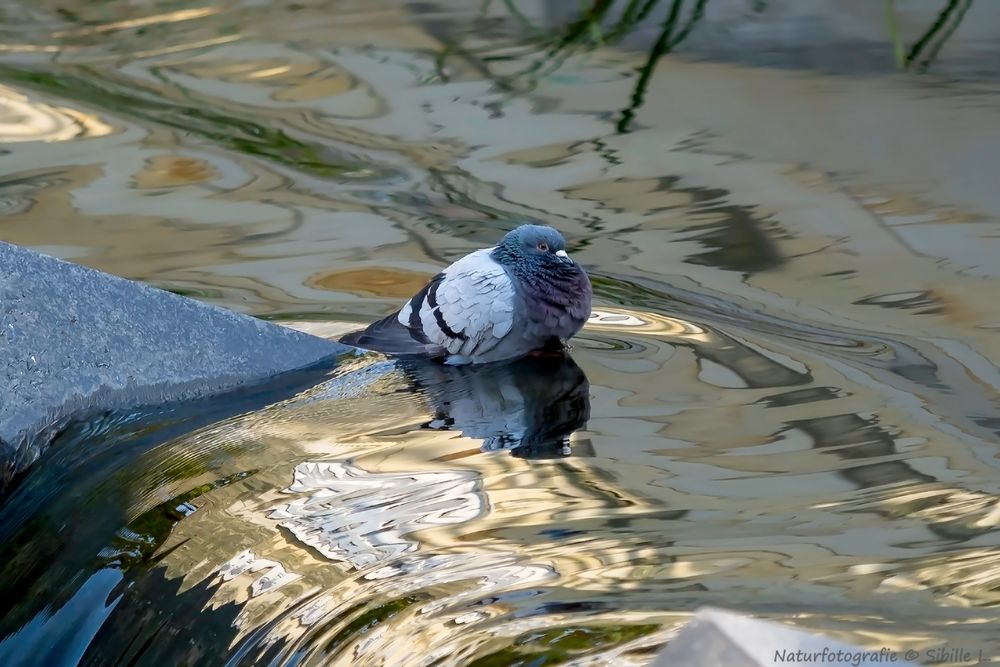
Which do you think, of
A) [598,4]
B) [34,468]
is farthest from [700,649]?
[598,4]

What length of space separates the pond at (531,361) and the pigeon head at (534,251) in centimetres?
35

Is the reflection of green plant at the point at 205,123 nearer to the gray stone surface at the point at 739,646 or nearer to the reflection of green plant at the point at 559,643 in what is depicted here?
the reflection of green plant at the point at 559,643

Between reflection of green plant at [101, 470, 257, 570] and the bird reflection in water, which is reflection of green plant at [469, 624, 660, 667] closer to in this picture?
the bird reflection in water

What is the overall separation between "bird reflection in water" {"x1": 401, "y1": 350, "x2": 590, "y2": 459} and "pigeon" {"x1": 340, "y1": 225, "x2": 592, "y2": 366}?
73mm

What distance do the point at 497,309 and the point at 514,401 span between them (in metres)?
0.38

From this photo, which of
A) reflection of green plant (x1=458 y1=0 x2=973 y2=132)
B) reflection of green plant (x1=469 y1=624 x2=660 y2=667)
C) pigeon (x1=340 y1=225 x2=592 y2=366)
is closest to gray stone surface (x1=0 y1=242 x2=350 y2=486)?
pigeon (x1=340 y1=225 x2=592 y2=366)

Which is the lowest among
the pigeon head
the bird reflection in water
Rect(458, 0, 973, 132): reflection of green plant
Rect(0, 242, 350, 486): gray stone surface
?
the bird reflection in water

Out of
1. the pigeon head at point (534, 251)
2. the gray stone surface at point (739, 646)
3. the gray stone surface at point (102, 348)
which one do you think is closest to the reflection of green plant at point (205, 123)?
the pigeon head at point (534, 251)

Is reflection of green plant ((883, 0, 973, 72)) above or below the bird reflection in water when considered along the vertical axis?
above

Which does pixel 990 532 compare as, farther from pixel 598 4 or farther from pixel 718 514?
pixel 598 4

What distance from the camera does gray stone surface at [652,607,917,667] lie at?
72.6 inches

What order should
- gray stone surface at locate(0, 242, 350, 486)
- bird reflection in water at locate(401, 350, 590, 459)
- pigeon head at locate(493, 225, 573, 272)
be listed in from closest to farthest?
bird reflection in water at locate(401, 350, 590, 459) < gray stone surface at locate(0, 242, 350, 486) < pigeon head at locate(493, 225, 573, 272)

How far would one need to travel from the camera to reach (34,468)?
3.92 m

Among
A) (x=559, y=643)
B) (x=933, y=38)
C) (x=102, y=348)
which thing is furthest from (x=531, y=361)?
(x=933, y=38)
